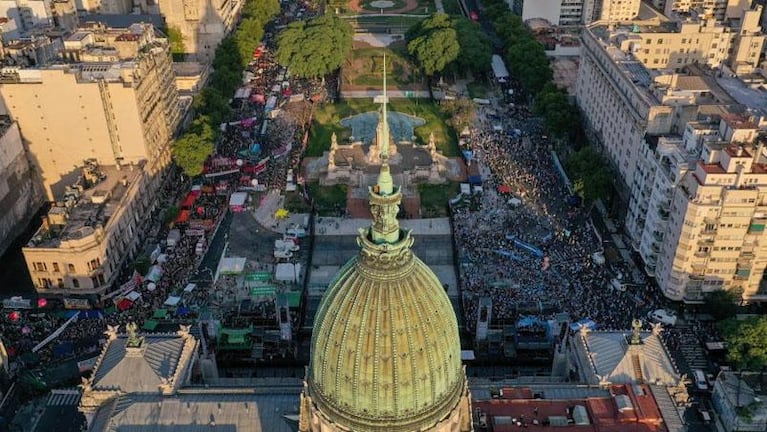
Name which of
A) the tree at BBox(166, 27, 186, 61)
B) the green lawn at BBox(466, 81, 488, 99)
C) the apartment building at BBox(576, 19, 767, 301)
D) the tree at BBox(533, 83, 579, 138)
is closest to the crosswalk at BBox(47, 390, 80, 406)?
Answer: the apartment building at BBox(576, 19, 767, 301)

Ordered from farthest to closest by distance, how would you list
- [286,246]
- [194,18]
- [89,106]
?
[194,18] < [89,106] < [286,246]

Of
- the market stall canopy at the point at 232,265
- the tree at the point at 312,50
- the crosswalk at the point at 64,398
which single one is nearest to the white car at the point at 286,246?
the market stall canopy at the point at 232,265

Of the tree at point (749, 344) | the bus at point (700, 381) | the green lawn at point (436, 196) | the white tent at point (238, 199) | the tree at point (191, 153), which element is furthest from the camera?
the tree at point (191, 153)

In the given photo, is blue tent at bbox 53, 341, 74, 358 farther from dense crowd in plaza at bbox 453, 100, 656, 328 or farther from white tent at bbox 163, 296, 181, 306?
dense crowd in plaza at bbox 453, 100, 656, 328

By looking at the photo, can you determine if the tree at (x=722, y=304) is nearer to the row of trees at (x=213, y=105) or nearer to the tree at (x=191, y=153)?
the tree at (x=191, y=153)

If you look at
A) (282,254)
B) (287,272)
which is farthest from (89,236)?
(287,272)

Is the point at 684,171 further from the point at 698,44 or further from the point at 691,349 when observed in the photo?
the point at 698,44
